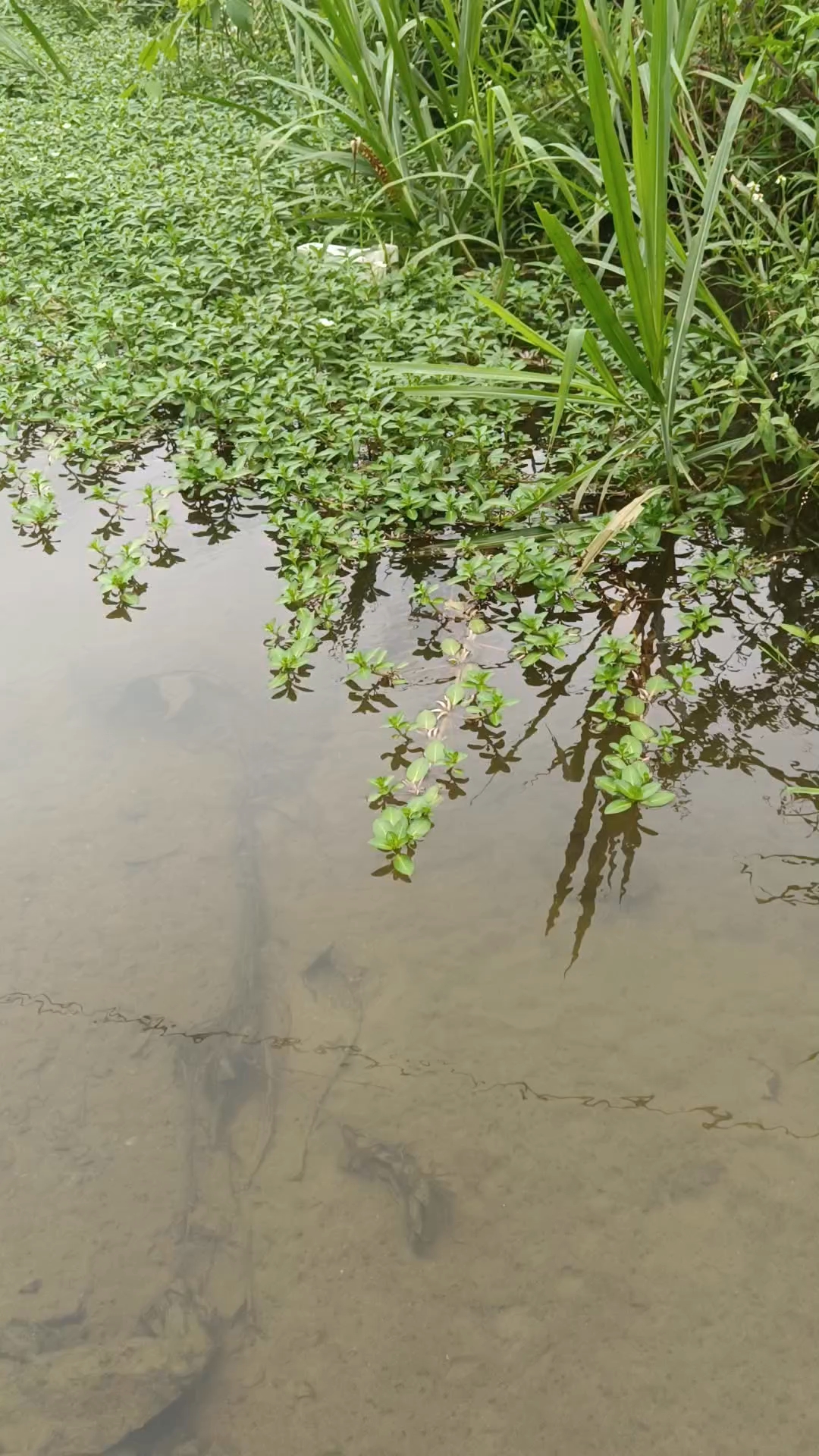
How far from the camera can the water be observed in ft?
3.86

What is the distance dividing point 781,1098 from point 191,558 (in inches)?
70.6

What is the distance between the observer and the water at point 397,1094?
1176 mm


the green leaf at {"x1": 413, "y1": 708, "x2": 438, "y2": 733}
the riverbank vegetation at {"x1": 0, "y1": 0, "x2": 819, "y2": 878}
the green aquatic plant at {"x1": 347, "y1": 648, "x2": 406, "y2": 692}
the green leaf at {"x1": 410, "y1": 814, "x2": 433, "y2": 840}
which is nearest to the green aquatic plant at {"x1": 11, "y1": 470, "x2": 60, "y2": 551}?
the riverbank vegetation at {"x1": 0, "y1": 0, "x2": 819, "y2": 878}

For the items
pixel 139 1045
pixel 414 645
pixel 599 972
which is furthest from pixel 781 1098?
pixel 414 645

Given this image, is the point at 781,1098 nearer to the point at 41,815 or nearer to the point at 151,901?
the point at 151,901

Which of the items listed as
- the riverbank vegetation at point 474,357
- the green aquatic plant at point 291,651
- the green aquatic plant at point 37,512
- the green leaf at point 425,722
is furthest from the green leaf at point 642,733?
the green aquatic plant at point 37,512

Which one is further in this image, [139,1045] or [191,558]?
[191,558]

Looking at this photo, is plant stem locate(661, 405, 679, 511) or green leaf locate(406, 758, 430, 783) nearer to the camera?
green leaf locate(406, 758, 430, 783)

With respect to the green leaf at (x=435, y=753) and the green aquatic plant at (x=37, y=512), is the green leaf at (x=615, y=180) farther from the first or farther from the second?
the green aquatic plant at (x=37, y=512)

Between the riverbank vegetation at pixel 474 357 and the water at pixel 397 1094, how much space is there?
0.14 m

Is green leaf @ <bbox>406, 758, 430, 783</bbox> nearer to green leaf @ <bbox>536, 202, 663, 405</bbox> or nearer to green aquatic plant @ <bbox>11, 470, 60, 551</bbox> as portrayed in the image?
green leaf @ <bbox>536, 202, 663, 405</bbox>

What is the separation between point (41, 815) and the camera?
189 cm

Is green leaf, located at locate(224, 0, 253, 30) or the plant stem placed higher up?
green leaf, located at locate(224, 0, 253, 30)

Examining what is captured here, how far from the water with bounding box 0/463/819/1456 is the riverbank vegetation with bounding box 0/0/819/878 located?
0.14 metres
